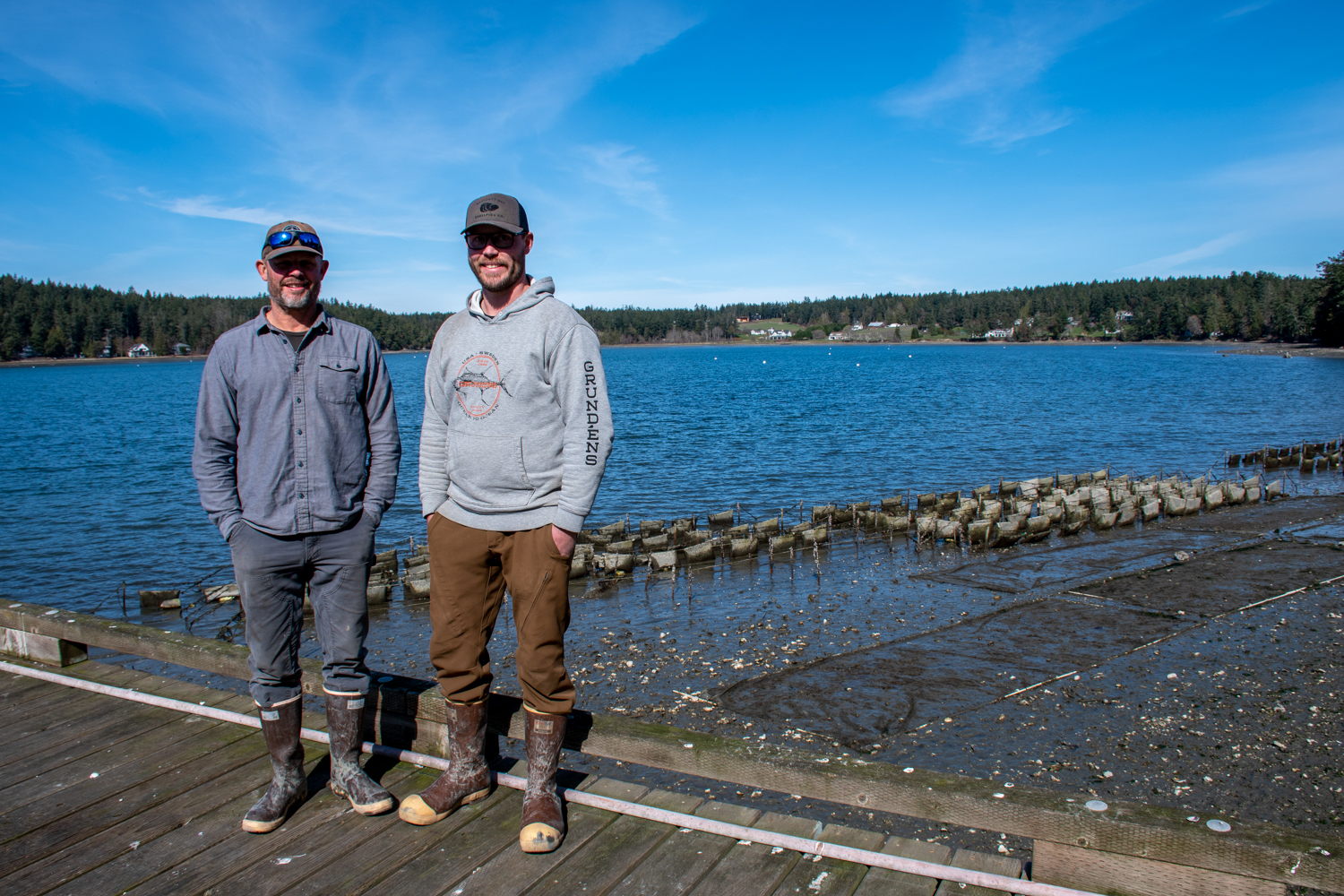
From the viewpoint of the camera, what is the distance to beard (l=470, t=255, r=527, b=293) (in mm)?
3814

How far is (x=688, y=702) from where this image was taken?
32.7 ft

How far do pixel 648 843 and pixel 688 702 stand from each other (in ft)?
21.3

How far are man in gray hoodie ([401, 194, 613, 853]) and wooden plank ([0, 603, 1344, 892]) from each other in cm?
57

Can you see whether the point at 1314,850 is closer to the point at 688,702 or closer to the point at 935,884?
the point at 935,884

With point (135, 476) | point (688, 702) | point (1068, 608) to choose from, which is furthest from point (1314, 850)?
point (135, 476)

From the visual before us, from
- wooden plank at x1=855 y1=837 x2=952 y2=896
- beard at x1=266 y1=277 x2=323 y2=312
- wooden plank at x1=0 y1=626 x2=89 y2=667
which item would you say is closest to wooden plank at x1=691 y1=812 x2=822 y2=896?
wooden plank at x1=855 y1=837 x2=952 y2=896

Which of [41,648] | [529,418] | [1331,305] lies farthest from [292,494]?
[1331,305]

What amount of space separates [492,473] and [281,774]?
1.86 meters

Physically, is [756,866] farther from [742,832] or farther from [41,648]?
[41,648]

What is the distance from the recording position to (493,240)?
3820 millimetres

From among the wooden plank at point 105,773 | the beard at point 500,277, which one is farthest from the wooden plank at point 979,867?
the wooden plank at point 105,773

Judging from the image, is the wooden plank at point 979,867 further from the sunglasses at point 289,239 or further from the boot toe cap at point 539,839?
the sunglasses at point 289,239

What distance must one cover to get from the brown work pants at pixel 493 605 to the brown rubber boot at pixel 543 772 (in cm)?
6

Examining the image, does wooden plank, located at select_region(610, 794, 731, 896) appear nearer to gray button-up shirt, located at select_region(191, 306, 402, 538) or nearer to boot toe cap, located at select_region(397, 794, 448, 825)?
boot toe cap, located at select_region(397, 794, 448, 825)
